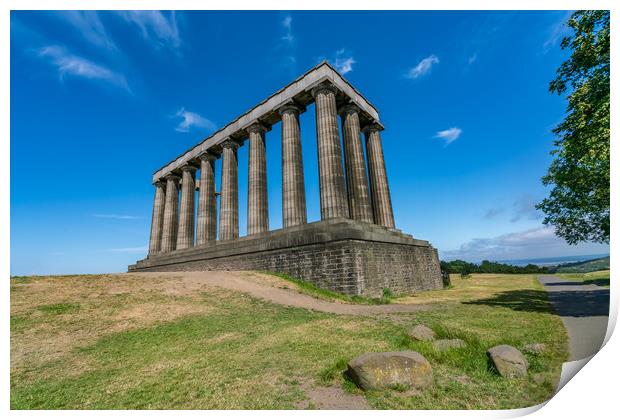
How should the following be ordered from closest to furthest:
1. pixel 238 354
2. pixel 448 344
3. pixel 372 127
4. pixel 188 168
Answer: pixel 448 344, pixel 238 354, pixel 372 127, pixel 188 168

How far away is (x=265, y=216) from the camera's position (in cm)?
2359

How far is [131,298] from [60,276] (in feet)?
18.9

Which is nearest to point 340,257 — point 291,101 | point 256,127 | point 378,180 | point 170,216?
point 378,180

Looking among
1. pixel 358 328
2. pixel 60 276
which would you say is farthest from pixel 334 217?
pixel 60 276

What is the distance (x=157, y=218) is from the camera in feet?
126

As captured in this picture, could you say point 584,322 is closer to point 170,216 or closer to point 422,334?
point 422,334

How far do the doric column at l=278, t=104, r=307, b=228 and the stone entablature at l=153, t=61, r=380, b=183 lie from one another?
1.18 metres

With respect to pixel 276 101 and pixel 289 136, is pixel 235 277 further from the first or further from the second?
pixel 276 101

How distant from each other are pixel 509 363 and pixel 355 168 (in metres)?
18.7

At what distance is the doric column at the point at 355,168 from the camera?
22.0 m

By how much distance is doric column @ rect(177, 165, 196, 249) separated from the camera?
3250 centimetres

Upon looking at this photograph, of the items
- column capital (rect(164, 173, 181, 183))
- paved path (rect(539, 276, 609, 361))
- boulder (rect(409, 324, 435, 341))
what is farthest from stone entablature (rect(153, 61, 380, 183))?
paved path (rect(539, 276, 609, 361))

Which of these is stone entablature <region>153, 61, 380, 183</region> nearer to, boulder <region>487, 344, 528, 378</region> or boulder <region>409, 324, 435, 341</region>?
boulder <region>409, 324, 435, 341</region>

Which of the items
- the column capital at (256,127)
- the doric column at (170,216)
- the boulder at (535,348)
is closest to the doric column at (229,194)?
the column capital at (256,127)
